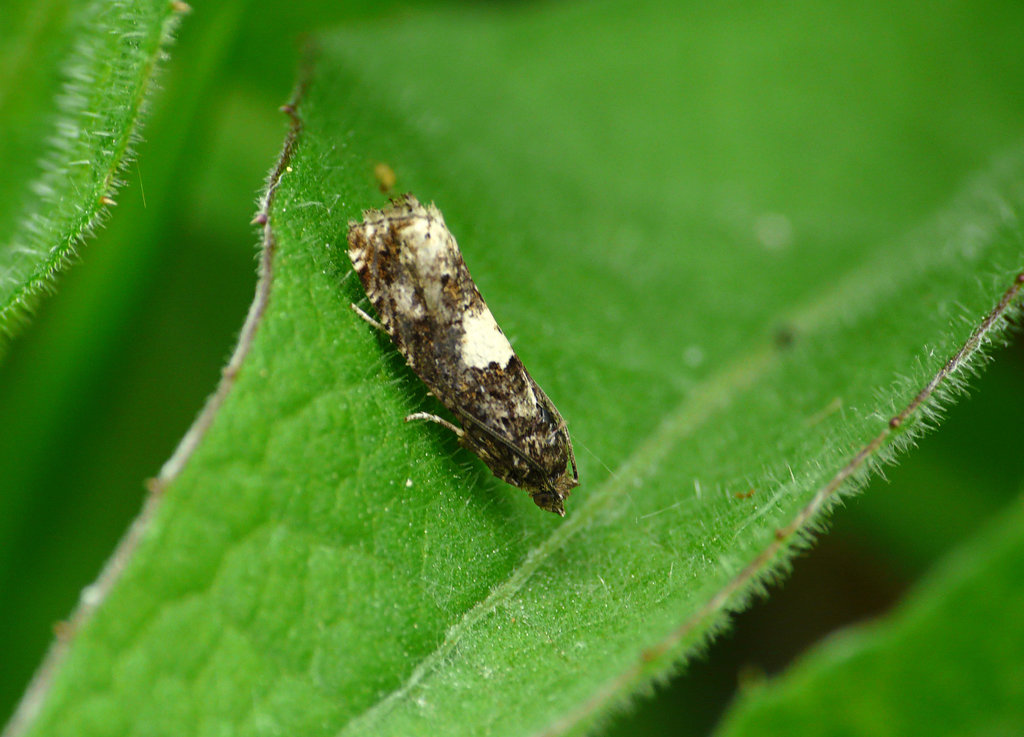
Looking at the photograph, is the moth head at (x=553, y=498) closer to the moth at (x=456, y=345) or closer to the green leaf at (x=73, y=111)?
the moth at (x=456, y=345)

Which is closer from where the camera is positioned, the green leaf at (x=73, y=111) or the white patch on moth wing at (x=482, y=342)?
the green leaf at (x=73, y=111)

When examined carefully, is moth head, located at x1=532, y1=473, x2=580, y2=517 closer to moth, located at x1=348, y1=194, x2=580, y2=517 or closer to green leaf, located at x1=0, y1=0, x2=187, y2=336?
moth, located at x1=348, y1=194, x2=580, y2=517

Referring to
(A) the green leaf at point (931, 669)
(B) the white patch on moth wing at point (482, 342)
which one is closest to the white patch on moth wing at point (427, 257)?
(B) the white patch on moth wing at point (482, 342)

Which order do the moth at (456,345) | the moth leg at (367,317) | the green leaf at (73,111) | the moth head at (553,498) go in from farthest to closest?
the moth head at (553,498), the moth at (456,345), the moth leg at (367,317), the green leaf at (73,111)

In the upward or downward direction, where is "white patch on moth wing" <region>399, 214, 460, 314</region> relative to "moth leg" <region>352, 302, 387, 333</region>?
upward

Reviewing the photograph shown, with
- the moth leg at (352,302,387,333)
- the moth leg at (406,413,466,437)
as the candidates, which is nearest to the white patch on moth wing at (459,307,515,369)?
the moth leg at (406,413,466,437)

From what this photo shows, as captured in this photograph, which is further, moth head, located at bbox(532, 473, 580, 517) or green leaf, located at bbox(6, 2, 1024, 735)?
moth head, located at bbox(532, 473, 580, 517)

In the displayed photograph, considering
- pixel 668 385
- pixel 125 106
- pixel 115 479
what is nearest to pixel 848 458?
pixel 668 385

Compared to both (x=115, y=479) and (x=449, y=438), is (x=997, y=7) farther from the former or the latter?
(x=115, y=479)
